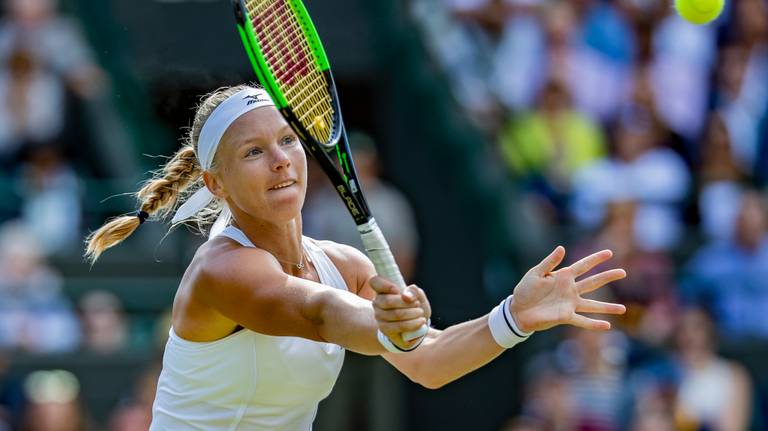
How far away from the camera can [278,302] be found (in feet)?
12.4

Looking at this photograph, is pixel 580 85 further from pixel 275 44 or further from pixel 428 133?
pixel 275 44

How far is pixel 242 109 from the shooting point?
4.04m

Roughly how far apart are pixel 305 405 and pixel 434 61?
6463 mm

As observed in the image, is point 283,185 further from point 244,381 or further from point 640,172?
point 640,172

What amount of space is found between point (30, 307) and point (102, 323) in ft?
1.45

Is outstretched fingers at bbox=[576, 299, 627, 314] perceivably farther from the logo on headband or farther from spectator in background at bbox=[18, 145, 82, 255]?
spectator in background at bbox=[18, 145, 82, 255]

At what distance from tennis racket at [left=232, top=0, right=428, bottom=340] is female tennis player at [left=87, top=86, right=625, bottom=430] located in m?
0.15

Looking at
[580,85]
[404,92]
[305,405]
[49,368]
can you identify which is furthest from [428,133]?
[305,405]

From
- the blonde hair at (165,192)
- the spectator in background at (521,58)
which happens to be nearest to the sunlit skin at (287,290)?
the blonde hair at (165,192)

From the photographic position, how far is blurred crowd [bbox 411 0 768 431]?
7.70 metres

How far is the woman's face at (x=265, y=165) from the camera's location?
13.0ft

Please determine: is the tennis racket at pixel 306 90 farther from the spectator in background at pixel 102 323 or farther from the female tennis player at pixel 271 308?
the spectator in background at pixel 102 323

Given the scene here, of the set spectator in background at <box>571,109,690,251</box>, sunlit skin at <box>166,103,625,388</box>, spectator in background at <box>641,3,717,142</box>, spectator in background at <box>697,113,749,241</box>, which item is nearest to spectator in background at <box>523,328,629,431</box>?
spectator in background at <box>571,109,690,251</box>

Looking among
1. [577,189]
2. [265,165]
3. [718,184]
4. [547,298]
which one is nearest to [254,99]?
[265,165]
